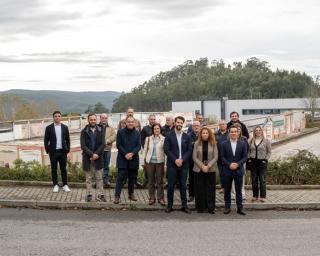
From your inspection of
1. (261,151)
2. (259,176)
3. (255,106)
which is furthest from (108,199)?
(255,106)

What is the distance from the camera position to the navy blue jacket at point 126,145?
35.2 ft

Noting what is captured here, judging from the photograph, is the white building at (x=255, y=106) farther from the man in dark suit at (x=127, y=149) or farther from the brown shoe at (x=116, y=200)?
the brown shoe at (x=116, y=200)

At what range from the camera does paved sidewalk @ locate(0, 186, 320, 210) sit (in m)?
10.5

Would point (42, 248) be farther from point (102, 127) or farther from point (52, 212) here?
point (102, 127)

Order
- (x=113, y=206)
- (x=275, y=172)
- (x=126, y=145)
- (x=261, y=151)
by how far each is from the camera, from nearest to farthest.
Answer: (x=113, y=206), (x=126, y=145), (x=261, y=151), (x=275, y=172)

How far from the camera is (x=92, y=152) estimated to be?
10727 mm

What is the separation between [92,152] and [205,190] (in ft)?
7.94

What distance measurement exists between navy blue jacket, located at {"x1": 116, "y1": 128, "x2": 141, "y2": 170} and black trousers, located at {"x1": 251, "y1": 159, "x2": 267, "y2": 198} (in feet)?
8.12

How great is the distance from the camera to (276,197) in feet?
37.7

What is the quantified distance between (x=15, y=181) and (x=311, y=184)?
720 centimetres

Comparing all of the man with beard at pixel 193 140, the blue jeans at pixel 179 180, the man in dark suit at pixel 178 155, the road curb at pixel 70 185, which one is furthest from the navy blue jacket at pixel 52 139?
the man with beard at pixel 193 140

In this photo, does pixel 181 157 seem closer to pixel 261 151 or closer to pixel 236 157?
pixel 236 157

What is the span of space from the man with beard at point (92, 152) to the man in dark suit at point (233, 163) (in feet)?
8.19

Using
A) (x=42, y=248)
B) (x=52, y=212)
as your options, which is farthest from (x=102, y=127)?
(x=42, y=248)
